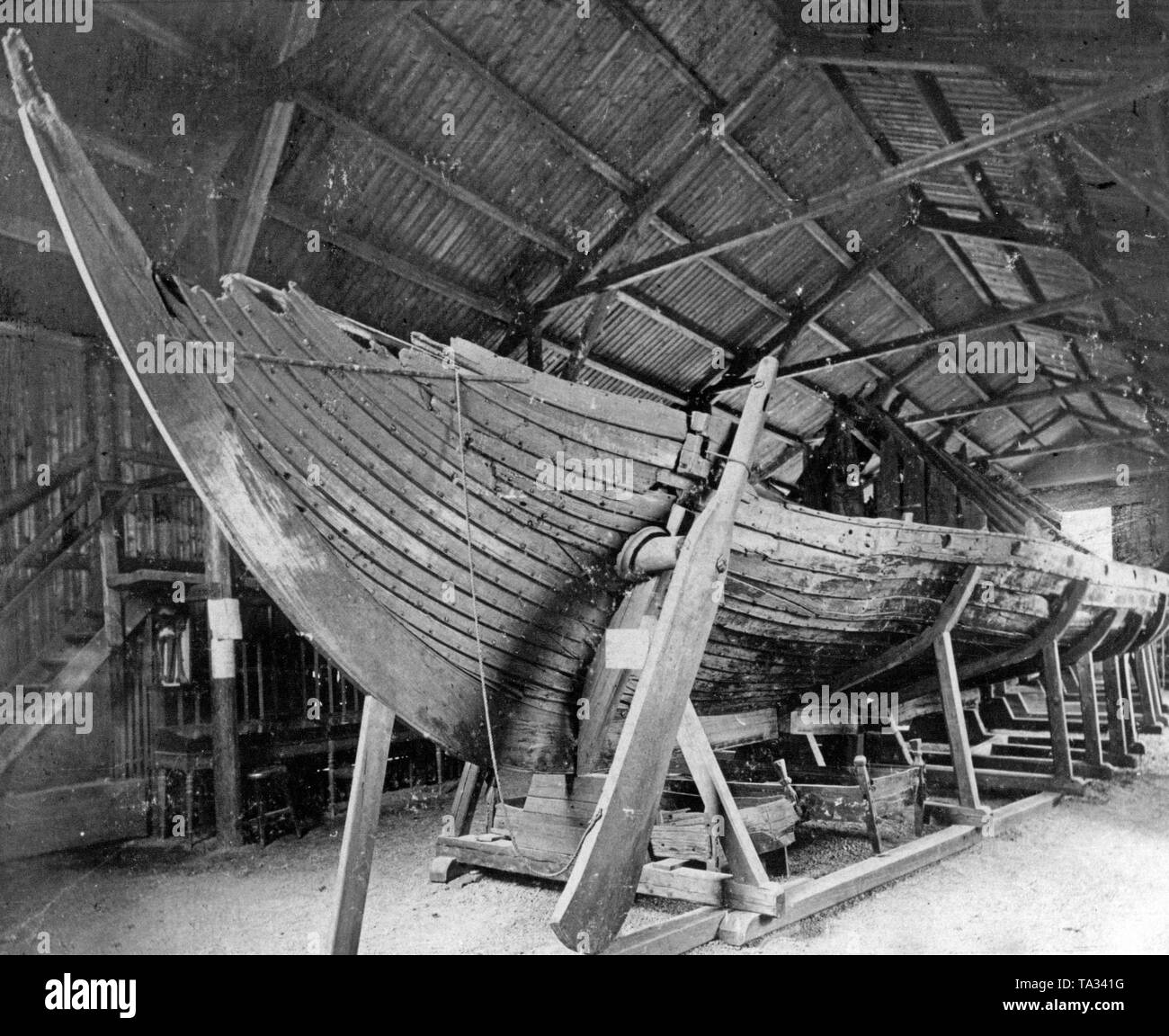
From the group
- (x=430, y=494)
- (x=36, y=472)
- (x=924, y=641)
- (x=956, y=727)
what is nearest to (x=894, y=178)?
(x=924, y=641)

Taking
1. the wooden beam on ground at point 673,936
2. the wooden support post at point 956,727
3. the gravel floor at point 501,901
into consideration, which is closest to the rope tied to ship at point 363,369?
the wooden beam on ground at point 673,936

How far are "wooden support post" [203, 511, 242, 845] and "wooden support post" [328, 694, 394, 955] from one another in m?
3.09

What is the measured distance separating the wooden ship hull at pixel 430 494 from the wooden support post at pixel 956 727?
4.25 ft

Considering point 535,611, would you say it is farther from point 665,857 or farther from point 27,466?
point 27,466

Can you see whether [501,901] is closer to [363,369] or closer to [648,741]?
[648,741]

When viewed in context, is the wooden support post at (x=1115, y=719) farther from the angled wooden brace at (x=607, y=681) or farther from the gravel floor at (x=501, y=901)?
the angled wooden brace at (x=607, y=681)

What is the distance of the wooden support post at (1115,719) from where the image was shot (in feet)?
23.5

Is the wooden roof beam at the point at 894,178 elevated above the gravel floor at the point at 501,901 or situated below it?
above

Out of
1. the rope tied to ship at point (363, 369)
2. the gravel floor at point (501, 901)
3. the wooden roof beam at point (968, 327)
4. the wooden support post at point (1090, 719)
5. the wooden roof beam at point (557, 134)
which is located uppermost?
the wooden roof beam at point (557, 134)

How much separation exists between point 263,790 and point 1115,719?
696 cm

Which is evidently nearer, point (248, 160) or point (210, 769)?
point (248, 160)
